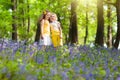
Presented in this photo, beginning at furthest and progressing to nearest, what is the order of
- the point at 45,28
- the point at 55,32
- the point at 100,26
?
the point at 100,26 < the point at 55,32 < the point at 45,28

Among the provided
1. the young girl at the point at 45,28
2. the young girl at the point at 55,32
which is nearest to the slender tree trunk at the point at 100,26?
the young girl at the point at 55,32

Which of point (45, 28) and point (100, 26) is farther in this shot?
point (100, 26)

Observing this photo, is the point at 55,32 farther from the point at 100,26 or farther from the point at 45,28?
the point at 100,26

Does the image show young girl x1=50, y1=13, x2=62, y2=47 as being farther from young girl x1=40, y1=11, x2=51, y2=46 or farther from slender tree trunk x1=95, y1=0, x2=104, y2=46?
slender tree trunk x1=95, y1=0, x2=104, y2=46

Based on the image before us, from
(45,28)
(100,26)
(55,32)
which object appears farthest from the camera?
(100,26)

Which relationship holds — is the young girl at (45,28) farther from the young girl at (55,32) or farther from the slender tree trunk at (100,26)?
the slender tree trunk at (100,26)

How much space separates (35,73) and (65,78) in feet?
1.16

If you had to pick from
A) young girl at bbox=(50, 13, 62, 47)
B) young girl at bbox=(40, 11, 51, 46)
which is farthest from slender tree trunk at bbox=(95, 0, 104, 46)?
young girl at bbox=(40, 11, 51, 46)

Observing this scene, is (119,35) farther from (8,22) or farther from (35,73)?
(35,73)

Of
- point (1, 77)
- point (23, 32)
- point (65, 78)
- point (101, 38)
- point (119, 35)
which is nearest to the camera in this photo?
point (1, 77)

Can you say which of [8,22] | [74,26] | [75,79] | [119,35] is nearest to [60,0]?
[74,26]

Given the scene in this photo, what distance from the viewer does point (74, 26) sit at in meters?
26.2

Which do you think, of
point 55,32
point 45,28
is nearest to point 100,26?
point 55,32

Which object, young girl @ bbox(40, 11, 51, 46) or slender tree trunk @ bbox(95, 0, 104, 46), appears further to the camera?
slender tree trunk @ bbox(95, 0, 104, 46)
